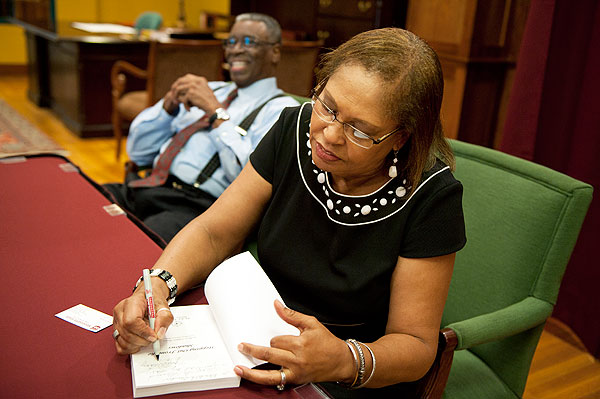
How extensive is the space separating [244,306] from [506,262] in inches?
29.5

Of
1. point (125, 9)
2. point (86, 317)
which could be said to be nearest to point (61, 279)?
point (86, 317)

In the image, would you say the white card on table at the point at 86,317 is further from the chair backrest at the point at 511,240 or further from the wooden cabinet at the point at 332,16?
the wooden cabinet at the point at 332,16

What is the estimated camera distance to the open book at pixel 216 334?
0.86 meters

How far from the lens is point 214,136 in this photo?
2080mm

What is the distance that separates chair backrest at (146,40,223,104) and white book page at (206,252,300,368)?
2972mm

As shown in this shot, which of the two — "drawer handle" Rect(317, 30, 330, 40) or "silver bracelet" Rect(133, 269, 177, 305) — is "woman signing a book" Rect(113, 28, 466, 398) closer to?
"silver bracelet" Rect(133, 269, 177, 305)

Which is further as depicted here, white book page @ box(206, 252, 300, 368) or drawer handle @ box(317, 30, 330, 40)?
drawer handle @ box(317, 30, 330, 40)

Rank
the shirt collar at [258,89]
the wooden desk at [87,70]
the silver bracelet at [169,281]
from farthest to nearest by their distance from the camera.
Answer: the wooden desk at [87,70] < the shirt collar at [258,89] < the silver bracelet at [169,281]

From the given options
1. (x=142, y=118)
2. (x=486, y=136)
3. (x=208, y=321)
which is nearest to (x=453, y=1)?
(x=486, y=136)

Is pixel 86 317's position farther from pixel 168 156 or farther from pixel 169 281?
pixel 168 156

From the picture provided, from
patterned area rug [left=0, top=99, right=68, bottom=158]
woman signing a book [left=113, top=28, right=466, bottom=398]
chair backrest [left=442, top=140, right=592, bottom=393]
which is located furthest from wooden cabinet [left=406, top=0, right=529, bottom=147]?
patterned area rug [left=0, top=99, right=68, bottom=158]

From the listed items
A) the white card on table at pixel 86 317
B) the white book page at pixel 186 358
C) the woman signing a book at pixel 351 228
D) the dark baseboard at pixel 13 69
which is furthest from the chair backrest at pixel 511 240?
the dark baseboard at pixel 13 69

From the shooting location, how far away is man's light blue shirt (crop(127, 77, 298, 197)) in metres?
2.03

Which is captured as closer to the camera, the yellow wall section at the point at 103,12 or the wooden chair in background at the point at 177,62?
the wooden chair in background at the point at 177,62
